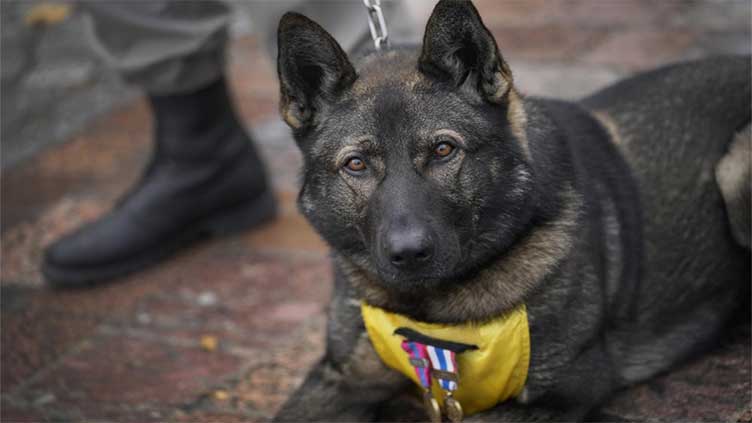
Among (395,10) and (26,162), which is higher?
(395,10)

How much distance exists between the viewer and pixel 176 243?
14.8 ft

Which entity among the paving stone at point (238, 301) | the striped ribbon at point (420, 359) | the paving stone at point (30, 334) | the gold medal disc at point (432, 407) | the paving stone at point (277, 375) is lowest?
the paving stone at point (277, 375)

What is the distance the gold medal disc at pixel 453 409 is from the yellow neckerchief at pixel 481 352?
0.04 metres

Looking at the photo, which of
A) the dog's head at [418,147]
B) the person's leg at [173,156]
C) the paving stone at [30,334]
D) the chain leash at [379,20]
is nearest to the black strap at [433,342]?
the dog's head at [418,147]

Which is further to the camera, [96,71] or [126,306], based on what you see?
[96,71]

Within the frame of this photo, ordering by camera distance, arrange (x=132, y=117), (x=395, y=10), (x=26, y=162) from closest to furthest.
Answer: (x=395, y=10) → (x=26, y=162) → (x=132, y=117)

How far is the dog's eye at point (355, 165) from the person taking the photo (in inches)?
102

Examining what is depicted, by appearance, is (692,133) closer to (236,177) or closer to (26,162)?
(236,177)

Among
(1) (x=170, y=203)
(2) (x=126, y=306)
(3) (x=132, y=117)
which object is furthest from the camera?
(3) (x=132, y=117)

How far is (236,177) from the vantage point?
4.58m

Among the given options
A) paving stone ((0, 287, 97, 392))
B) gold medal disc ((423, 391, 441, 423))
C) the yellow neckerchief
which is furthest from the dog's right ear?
paving stone ((0, 287, 97, 392))

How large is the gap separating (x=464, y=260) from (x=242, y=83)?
3963mm

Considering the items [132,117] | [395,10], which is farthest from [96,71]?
[395,10]

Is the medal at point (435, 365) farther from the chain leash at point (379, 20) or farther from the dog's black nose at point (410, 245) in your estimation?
the chain leash at point (379, 20)
